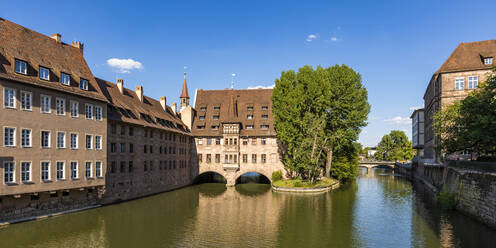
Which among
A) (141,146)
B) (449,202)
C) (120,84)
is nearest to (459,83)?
(449,202)

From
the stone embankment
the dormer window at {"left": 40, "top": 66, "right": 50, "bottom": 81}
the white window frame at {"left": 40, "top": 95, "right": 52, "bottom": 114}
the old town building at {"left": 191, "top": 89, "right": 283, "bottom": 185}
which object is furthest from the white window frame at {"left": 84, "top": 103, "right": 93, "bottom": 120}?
the stone embankment

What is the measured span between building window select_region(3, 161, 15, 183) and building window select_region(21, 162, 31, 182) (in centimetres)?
80

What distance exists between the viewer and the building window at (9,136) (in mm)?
28969

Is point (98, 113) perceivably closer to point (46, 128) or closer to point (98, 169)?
point (98, 169)

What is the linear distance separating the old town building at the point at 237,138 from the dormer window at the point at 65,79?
32.1 m

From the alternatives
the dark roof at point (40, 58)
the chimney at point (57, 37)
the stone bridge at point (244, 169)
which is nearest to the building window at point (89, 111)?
the dark roof at point (40, 58)

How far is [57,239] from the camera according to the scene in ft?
84.9

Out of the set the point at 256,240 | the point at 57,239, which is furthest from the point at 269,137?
the point at 57,239

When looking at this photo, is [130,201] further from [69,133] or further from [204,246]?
[204,246]

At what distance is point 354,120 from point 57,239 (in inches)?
2008

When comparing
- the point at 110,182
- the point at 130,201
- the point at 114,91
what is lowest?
the point at 130,201

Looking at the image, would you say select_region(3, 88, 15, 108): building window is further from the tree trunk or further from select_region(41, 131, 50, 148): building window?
the tree trunk

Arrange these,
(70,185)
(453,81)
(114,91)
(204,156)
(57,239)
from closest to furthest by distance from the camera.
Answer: (57,239) → (70,185) → (114,91) → (453,81) → (204,156)

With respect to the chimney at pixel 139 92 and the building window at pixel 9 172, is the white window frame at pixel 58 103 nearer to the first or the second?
the building window at pixel 9 172
